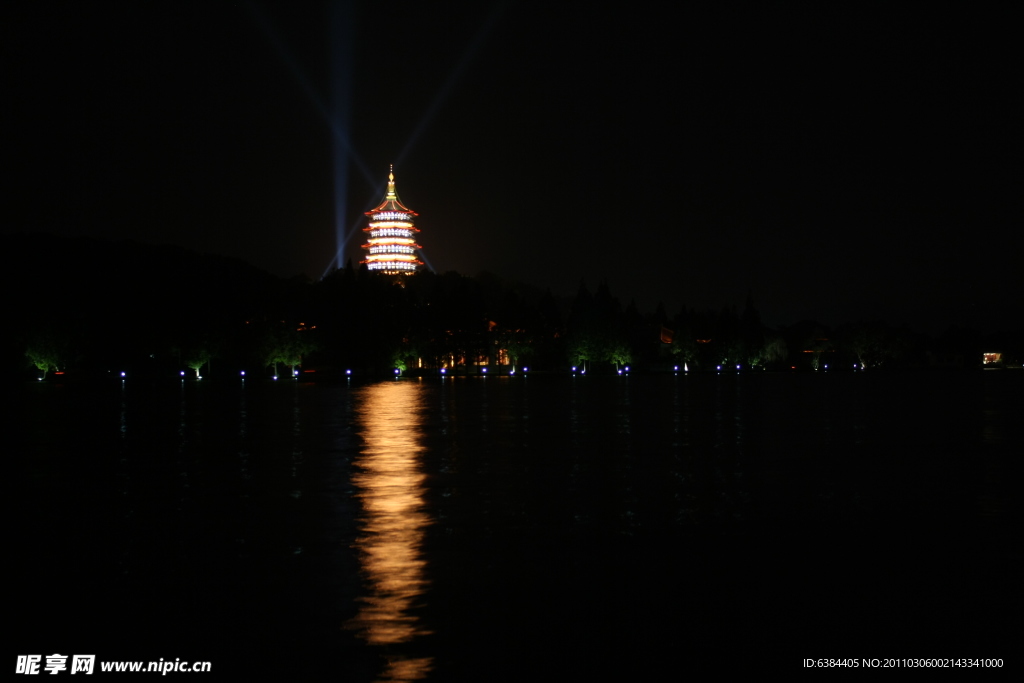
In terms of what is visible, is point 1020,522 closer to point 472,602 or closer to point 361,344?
point 472,602

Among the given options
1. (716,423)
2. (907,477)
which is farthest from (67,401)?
(907,477)

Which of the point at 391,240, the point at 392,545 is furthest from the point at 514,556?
the point at 391,240

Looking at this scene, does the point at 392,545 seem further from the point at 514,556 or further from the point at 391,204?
the point at 391,204

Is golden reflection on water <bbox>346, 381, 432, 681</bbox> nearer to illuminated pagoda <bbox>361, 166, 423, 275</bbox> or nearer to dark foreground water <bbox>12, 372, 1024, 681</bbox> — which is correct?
dark foreground water <bbox>12, 372, 1024, 681</bbox>

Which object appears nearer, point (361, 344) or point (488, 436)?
point (488, 436)

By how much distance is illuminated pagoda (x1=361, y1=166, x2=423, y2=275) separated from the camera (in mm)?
128125

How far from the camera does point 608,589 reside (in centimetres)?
681

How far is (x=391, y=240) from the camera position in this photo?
12912 centimetres

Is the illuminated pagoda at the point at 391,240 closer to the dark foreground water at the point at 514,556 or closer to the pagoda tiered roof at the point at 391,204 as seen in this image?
the pagoda tiered roof at the point at 391,204

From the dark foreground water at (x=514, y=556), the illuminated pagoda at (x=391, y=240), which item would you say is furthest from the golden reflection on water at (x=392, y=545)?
the illuminated pagoda at (x=391, y=240)

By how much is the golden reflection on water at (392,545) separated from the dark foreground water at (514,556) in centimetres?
4

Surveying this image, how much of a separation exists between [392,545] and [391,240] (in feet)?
405

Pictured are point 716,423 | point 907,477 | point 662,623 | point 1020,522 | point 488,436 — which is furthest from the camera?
point 716,423

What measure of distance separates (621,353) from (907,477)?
245 ft
